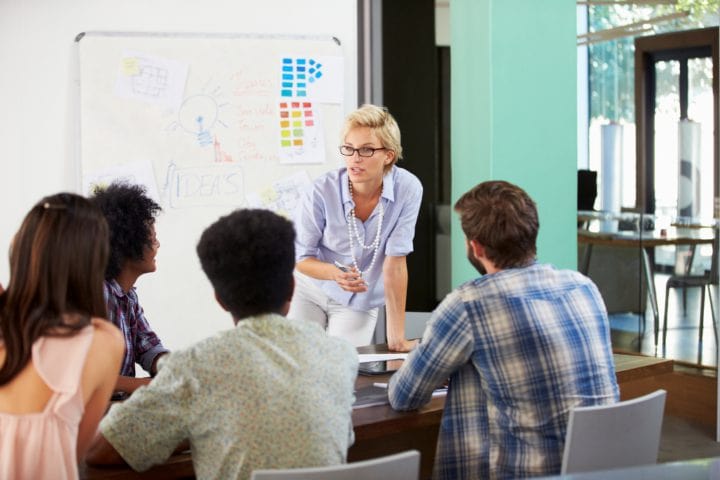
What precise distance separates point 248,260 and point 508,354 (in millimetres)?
656

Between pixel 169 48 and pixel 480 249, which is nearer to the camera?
pixel 480 249

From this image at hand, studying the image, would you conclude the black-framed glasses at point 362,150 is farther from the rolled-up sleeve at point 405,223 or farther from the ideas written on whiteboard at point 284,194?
the ideas written on whiteboard at point 284,194

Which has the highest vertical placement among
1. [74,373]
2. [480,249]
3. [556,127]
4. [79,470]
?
[556,127]

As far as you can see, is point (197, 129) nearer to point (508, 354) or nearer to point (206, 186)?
point (206, 186)

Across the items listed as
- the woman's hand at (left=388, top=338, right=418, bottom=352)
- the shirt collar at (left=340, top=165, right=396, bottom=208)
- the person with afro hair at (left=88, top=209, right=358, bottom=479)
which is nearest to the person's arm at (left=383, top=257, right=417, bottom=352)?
the woman's hand at (left=388, top=338, right=418, bottom=352)

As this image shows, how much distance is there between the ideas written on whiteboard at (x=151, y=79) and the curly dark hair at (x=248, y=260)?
2.81m

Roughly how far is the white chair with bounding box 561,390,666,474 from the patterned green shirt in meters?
0.56

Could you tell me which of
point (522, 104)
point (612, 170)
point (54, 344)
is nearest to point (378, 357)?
point (54, 344)

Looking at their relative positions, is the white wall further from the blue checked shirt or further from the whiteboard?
the blue checked shirt

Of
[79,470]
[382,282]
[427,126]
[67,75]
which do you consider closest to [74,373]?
[79,470]

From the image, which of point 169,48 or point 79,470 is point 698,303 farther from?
point 79,470

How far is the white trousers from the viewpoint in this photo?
3.70 m

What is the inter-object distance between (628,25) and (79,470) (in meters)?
4.04

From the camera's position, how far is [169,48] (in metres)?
4.59
